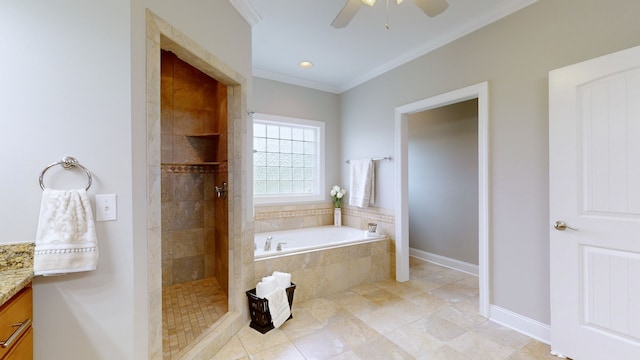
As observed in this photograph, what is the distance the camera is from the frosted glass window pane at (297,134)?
4020 millimetres

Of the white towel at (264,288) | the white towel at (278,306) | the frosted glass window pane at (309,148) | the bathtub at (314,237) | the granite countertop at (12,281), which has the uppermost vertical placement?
the frosted glass window pane at (309,148)

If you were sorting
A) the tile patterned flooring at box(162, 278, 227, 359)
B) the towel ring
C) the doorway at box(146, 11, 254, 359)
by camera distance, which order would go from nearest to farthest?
1. the towel ring
2. the doorway at box(146, 11, 254, 359)
3. the tile patterned flooring at box(162, 278, 227, 359)

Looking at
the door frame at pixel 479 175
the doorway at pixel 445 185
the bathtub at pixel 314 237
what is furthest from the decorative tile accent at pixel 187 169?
the doorway at pixel 445 185

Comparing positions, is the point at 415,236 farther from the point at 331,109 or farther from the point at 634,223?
the point at 634,223

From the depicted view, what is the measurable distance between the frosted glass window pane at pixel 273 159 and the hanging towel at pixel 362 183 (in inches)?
42.8

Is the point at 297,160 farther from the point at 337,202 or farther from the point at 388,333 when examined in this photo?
the point at 388,333

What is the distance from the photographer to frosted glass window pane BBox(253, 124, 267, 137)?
3735 millimetres

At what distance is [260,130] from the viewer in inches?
148

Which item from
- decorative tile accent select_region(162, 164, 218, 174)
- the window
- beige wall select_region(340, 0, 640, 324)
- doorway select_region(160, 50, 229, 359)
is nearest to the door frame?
beige wall select_region(340, 0, 640, 324)

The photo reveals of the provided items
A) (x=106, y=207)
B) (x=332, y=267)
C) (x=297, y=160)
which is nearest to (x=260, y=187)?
(x=297, y=160)

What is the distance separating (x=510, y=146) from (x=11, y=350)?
3125mm

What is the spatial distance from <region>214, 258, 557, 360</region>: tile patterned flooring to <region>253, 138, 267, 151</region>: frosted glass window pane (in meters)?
2.09

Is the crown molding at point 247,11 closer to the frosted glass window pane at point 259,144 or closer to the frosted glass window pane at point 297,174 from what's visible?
the frosted glass window pane at point 259,144

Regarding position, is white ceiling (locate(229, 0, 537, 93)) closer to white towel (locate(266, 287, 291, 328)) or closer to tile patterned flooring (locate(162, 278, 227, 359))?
white towel (locate(266, 287, 291, 328))
